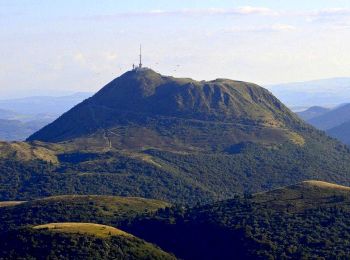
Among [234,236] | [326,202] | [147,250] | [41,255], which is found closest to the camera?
[41,255]

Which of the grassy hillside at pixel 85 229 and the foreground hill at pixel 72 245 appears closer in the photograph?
the foreground hill at pixel 72 245

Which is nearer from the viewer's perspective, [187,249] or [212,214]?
[187,249]

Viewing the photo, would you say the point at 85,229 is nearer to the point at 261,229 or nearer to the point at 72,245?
the point at 72,245

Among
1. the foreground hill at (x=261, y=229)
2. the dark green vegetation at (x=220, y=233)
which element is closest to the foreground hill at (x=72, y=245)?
the dark green vegetation at (x=220, y=233)

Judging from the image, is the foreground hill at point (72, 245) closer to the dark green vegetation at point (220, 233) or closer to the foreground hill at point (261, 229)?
the dark green vegetation at point (220, 233)

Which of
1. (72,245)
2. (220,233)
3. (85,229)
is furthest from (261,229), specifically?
(72,245)

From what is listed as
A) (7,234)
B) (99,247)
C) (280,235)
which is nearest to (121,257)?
(99,247)

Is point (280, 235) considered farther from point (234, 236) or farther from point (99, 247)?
point (99, 247)

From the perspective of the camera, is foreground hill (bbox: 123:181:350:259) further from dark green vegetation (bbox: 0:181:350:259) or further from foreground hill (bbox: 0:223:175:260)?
foreground hill (bbox: 0:223:175:260)
